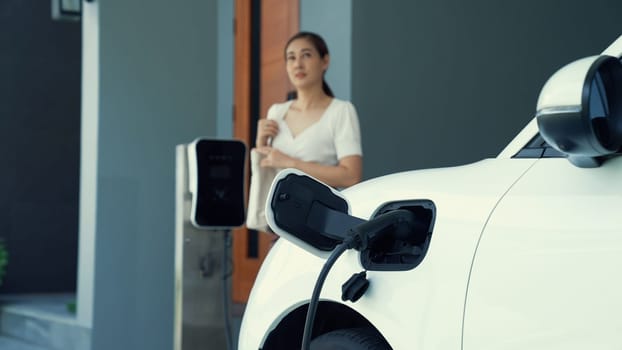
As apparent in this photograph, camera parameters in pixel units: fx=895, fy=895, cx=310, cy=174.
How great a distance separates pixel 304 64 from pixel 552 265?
2.47 m

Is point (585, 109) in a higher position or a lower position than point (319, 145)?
higher

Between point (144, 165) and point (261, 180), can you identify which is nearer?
point (261, 180)

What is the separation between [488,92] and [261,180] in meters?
2.71

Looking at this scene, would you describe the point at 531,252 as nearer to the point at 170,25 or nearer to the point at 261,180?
the point at 261,180

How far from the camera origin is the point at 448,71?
19.3 feet

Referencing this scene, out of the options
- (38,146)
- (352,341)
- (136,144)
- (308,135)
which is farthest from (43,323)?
(352,341)

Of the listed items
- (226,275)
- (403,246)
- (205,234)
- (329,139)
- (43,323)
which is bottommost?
(43,323)

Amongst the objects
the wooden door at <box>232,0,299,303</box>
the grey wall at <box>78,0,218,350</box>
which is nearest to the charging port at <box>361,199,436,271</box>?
the grey wall at <box>78,0,218,350</box>

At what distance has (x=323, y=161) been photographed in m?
3.75

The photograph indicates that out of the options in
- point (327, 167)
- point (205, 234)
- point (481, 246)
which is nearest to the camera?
point (481, 246)

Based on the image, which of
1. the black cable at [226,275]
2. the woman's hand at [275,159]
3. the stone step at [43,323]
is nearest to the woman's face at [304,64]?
the woman's hand at [275,159]

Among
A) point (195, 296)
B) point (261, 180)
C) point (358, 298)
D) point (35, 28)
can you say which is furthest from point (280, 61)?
point (358, 298)

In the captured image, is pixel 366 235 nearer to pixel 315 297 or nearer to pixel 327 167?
pixel 315 297

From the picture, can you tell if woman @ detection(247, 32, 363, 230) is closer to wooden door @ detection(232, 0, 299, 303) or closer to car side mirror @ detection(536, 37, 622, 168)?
car side mirror @ detection(536, 37, 622, 168)
